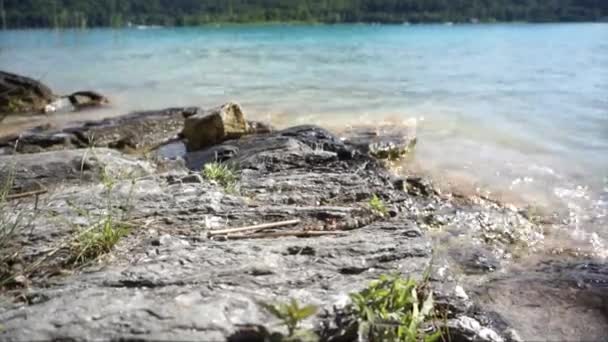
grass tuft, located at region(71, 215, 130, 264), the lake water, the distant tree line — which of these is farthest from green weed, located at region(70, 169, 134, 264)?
the distant tree line

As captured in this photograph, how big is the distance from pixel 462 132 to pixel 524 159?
2.11 meters

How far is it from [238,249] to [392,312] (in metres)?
1.06

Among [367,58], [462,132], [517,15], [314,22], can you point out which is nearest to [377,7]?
[314,22]

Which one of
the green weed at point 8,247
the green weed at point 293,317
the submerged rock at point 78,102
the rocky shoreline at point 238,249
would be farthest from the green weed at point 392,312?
the submerged rock at point 78,102

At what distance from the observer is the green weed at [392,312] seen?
2.33 meters

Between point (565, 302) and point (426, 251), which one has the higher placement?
point (426, 251)

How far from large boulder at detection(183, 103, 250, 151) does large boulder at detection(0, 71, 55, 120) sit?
7.60 m

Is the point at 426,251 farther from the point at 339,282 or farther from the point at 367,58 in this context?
the point at 367,58

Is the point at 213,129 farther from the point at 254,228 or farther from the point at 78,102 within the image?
the point at 78,102

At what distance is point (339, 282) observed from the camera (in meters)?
2.81

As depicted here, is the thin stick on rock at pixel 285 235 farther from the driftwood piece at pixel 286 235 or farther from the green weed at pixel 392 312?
the green weed at pixel 392 312

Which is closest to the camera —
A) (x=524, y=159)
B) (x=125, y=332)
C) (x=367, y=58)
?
(x=125, y=332)

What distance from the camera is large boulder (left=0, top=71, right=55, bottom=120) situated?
46.2 ft

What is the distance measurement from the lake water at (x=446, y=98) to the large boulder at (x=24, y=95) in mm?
820
